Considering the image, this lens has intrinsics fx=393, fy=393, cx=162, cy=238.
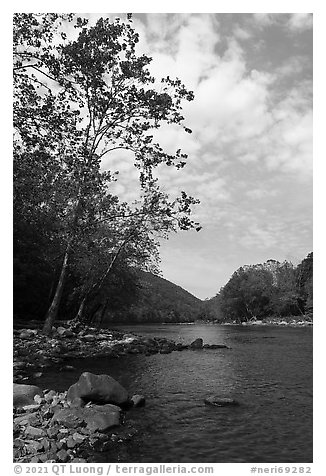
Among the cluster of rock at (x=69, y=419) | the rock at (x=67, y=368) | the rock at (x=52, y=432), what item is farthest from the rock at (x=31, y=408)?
the rock at (x=67, y=368)

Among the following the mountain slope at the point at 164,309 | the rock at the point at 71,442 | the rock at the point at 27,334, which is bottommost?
the mountain slope at the point at 164,309

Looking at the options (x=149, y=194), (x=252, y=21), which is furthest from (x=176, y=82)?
(x=149, y=194)

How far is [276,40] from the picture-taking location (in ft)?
23.4

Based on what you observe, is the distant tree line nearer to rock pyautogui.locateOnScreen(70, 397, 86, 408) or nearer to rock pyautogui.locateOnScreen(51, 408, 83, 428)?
rock pyautogui.locateOnScreen(70, 397, 86, 408)

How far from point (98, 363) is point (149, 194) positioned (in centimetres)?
881

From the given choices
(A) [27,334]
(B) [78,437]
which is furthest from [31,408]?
(A) [27,334]

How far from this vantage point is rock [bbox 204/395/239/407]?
8439 millimetres

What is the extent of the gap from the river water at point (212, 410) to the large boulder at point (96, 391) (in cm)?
53

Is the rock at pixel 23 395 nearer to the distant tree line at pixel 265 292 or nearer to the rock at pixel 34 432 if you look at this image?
the rock at pixel 34 432

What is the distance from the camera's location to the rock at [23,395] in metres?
7.19

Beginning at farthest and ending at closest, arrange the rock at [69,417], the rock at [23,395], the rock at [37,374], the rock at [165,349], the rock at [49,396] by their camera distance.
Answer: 1. the rock at [165,349]
2. the rock at [37,374]
3. the rock at [49,396]
4. the rock at [23,395]
5. the rock at [69,417]

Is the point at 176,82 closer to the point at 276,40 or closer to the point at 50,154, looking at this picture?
the point at 276,40

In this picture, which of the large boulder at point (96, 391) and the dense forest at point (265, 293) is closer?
the large boulder at point (96, 391)

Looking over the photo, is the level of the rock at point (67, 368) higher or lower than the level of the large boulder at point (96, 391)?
lower
